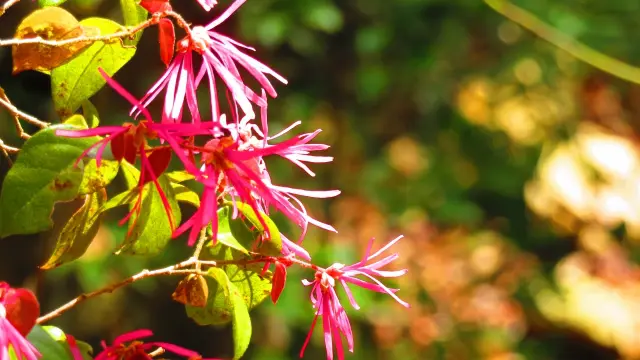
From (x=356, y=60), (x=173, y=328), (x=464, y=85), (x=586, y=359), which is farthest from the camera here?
(x=586, y=359)

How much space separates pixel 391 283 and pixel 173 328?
441 millimetres

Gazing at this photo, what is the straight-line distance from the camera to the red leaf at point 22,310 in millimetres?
332

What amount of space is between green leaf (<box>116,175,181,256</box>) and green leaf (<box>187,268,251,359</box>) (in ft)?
0.09

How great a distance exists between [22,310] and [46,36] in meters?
0.12

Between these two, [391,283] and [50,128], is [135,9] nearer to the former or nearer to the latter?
[50,128]

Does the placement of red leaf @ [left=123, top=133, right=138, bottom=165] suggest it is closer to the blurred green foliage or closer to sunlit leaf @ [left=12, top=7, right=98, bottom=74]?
sunlit leaf @ [left=12, top=7, right=98, bottom=74]

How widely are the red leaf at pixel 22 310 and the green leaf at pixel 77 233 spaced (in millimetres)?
62

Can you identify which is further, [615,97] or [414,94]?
[615,97]

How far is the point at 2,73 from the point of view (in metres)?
1.04

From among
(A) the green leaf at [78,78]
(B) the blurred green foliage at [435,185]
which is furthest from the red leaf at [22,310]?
(B) the blurred green foliage at [435,185]

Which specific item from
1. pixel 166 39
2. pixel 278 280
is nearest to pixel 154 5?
pixel 166 39

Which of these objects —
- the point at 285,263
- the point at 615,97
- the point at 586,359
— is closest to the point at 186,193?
the point at 285,263

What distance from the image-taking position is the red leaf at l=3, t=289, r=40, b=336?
0.33 m

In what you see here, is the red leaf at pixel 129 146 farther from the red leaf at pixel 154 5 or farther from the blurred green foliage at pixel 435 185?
the blurred green foliage at pixel 435 185
